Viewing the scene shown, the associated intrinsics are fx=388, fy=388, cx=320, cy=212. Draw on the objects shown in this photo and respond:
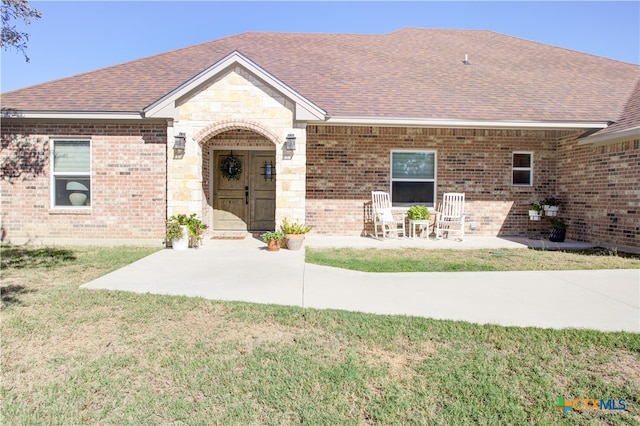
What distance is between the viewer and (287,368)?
3.09m

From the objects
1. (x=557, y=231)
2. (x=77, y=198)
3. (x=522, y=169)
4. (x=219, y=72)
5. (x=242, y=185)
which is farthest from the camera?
(x=242, y=185)

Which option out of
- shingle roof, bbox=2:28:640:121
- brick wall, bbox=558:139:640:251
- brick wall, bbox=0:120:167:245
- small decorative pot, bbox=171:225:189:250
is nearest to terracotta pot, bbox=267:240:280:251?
small decorative pot, bbox=171:225:189:250

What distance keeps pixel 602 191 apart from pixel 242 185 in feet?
30.7

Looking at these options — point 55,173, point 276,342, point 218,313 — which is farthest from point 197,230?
point 276,342

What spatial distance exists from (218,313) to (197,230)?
4690mm

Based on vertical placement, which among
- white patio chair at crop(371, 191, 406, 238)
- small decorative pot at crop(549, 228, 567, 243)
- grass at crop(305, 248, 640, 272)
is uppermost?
white patio chair at crop(371, 191, 406, 238)

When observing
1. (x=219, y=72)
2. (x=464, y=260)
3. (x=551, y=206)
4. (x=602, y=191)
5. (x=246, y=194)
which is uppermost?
(x=219, y=72)

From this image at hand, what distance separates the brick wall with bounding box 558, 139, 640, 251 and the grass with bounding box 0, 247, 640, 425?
663 cm

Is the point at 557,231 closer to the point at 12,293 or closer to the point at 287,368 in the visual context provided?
the point at 287,368

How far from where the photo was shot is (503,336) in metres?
3.70

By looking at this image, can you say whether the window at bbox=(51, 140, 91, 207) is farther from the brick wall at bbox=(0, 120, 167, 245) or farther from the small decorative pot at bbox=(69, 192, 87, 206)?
the brick wall at bbox=(0, 120, 167, 245)

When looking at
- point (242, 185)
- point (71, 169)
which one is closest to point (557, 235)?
point (242, 185)

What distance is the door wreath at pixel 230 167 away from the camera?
1108cm

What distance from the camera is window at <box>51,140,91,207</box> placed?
9562mm
